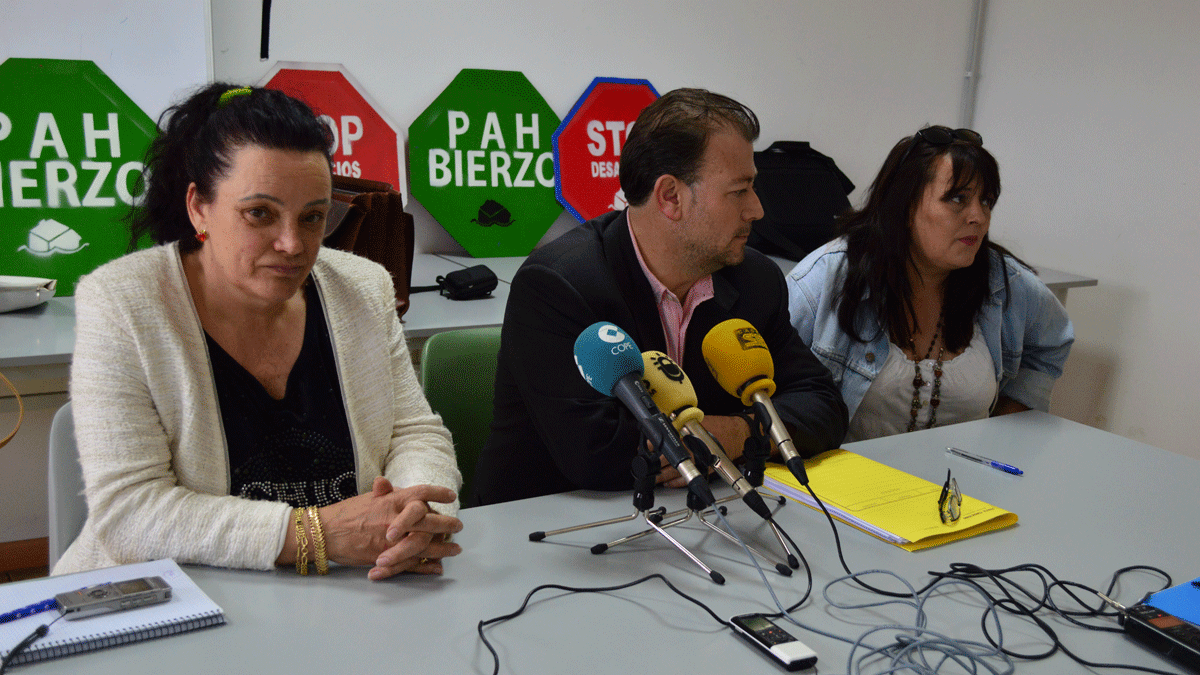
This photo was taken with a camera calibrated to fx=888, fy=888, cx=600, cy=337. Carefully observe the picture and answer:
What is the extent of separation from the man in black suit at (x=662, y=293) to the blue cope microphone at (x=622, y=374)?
14.7 inches

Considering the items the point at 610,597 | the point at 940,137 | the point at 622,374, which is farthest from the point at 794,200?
the point at 610,597

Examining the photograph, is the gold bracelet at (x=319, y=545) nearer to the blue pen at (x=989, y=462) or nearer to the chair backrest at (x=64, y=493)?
the chair backrest at (x=64, y=493)

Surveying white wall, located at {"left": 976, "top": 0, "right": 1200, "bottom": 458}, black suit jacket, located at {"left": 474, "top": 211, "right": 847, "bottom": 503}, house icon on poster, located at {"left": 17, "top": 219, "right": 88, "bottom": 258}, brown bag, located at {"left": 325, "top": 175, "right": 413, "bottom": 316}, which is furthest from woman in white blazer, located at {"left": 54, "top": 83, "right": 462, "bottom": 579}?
white wall, located at {"left": 976, "top": 0, "right": 1200, "bottom": 458}

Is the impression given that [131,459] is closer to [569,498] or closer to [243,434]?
[243,434]

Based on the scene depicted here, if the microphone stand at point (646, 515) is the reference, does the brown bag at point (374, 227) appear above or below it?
above

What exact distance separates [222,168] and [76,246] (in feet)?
5.09

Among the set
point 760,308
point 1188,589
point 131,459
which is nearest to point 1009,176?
A: point 760,308

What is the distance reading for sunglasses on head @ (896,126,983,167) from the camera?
2.02 meters

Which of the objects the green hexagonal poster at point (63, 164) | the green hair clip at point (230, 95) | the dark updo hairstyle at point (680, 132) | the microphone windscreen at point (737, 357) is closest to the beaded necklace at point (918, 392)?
the dark updo hairstyle at point (680, 132)

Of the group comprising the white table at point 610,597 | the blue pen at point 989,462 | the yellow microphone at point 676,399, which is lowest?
the white table at point 610,597

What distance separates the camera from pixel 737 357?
1.24 m

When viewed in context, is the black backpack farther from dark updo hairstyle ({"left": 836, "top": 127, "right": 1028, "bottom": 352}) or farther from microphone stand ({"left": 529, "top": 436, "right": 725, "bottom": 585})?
microphone stand ({"left": 529, "top": 436, "right": 725, "bottom": 585})

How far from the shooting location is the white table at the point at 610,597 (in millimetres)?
912

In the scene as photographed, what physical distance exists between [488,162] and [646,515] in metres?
2.09
